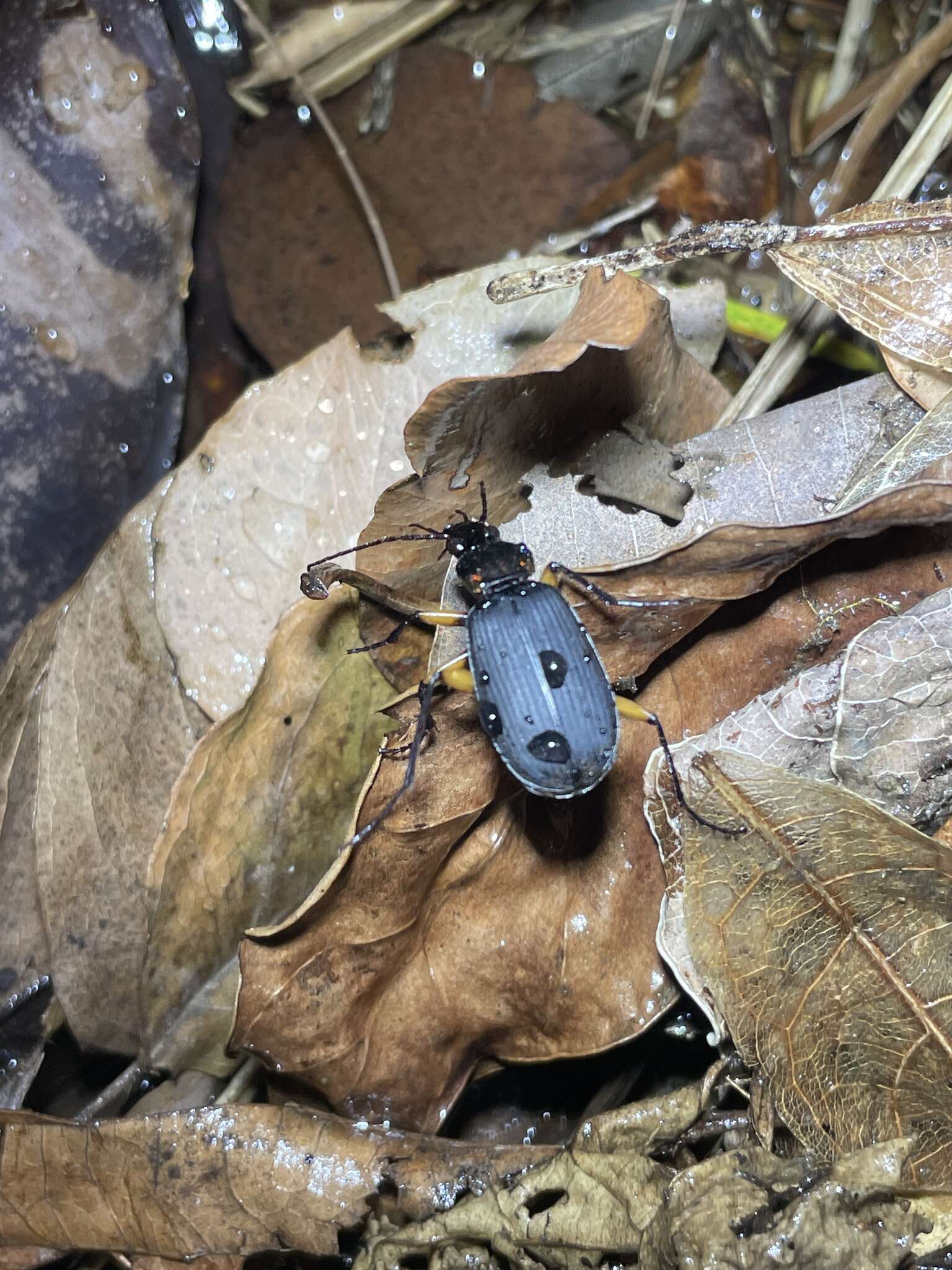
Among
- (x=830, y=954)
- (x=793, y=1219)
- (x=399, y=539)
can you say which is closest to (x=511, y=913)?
(x=830, y=954)

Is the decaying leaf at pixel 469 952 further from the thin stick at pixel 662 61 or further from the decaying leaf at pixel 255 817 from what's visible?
the thin stick at pixel 662 61

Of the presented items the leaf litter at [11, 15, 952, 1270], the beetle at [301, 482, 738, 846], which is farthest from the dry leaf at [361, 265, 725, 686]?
the beetle at [301, 482, 738, 846]

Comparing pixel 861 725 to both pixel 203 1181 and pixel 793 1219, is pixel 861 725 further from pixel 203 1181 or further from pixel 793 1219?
pixel 203 1181

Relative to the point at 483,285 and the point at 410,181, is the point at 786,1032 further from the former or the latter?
the point at 410,181

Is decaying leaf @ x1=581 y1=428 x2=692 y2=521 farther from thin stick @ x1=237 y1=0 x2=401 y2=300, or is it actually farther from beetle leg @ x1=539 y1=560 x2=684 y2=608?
thin stick @ x1=237 y1=0 x2=401 y2=300

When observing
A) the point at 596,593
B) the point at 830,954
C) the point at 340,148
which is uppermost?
the point at 340,148

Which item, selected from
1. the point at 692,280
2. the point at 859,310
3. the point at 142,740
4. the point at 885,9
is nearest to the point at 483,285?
the point at 692,280
